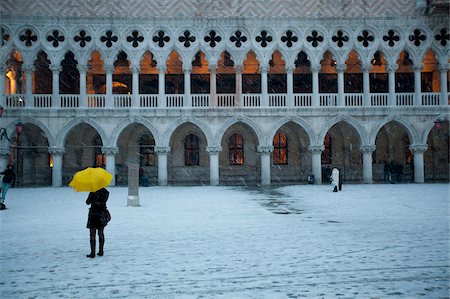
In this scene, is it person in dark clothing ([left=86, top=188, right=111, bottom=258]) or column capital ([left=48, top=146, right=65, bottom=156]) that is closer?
person in dark clothing ([left=86, top=188, right=111, bottom=258])

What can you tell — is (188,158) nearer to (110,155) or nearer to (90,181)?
(110,155)

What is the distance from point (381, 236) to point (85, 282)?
5957mm

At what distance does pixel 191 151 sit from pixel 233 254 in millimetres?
22493

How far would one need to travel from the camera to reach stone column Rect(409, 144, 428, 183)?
26.4m

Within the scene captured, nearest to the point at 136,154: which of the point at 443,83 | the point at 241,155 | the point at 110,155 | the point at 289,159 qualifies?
the point at 110,155

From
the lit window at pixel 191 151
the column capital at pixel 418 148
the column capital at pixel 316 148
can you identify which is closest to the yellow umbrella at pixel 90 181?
the column capital at pixel 316 148

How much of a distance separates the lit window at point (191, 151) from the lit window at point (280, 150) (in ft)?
17.6

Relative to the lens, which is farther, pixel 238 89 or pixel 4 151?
pixel 238 89

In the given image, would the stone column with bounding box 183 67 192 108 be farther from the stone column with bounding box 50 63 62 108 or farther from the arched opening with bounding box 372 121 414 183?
the arched opening with bounding box 372 121 414 183

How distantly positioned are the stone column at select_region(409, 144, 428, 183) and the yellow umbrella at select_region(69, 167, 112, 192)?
23478mm

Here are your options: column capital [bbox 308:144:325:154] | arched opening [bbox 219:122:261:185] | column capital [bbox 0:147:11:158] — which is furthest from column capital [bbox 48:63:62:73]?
column capital [bbox 308:144:325:154]

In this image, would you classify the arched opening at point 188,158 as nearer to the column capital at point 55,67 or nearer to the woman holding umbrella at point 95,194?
the column capital at point 55,67

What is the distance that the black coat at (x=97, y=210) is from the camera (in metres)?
7.39

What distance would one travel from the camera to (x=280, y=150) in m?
30.2
